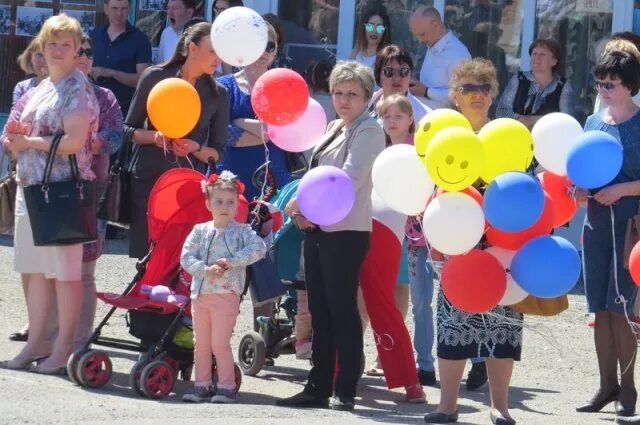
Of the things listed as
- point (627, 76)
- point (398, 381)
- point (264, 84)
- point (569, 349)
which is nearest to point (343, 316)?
point (398, 381)

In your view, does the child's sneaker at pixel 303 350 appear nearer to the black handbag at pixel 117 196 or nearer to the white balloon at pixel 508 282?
the black handbag at pixel 117 196

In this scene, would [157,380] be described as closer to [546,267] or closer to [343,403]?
[343,403]

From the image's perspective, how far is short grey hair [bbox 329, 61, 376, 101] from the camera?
298 inches

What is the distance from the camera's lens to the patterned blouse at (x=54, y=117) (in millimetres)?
7926

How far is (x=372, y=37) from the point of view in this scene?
11.0 m

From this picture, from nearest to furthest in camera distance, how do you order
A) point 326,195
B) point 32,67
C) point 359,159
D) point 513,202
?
1. point 513,202
2. point 326,195
3. point 359,159
4. point 32,67

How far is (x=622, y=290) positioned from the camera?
764 centimetres

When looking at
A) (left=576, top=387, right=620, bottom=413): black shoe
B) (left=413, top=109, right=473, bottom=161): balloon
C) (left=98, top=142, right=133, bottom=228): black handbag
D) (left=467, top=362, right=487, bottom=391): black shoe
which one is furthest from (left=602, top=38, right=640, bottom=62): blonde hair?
(left=98, top=142, right=133, bottom=228): black handbag

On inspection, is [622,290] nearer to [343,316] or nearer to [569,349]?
[343,316]

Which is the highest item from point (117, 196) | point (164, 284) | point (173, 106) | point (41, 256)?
point (173, 106)

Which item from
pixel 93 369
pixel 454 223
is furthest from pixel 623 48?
pixel 93 369

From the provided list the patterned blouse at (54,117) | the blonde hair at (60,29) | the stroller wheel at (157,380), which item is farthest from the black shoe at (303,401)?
the blonde hair at (60,29)

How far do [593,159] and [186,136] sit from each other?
8.09ft

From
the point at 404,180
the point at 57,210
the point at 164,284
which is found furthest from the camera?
the point at 164,284
